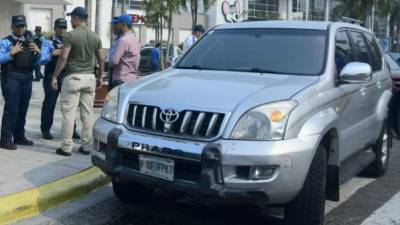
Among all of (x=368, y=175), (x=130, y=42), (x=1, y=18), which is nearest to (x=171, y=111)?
(x=130, y=42)

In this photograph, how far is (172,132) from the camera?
471 centimetres

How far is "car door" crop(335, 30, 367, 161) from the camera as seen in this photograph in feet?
18.5

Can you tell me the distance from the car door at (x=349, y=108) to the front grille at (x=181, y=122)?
148 centimetres

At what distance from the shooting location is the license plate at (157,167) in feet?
15.3

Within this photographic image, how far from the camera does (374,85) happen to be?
22.3 ft

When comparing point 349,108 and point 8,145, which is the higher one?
point 349,108

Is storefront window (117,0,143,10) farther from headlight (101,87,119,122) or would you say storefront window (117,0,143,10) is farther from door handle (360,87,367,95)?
headlight (101,87,119,122)

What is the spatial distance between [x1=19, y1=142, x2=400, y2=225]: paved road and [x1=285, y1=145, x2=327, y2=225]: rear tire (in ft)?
2.20

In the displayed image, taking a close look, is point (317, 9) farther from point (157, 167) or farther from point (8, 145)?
point (157, 167)

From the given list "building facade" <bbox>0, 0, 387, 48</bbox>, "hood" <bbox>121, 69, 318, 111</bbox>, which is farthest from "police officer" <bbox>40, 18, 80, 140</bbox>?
"building facade" <bbox>0, 0, 387, 48</bbox>

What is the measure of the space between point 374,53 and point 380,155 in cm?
122

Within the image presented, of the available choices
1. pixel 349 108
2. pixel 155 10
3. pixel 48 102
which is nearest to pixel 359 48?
pixel 349 108

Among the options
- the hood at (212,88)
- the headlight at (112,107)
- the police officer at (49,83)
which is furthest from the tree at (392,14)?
the headlight at (112,107)

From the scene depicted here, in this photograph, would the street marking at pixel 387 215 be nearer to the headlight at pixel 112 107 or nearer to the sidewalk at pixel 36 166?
the headlight at pixel 112 107
